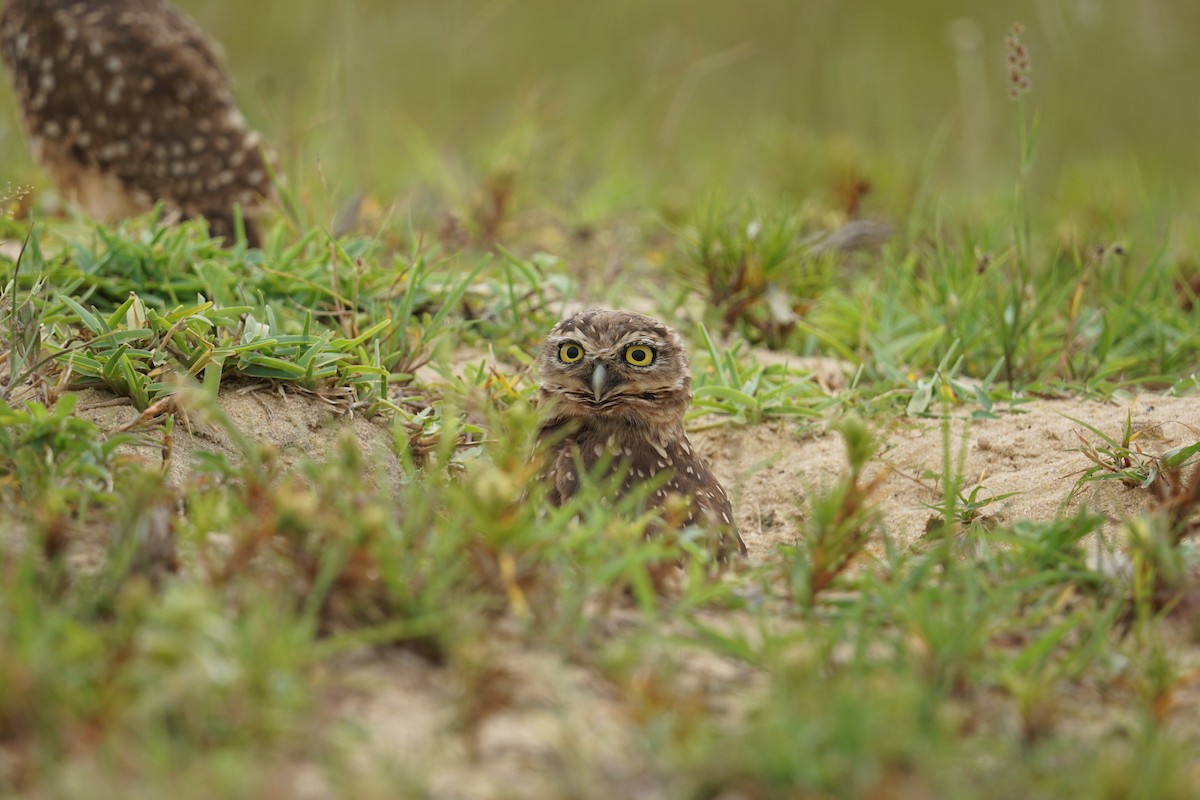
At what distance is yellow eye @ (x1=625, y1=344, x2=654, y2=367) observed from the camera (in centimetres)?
357

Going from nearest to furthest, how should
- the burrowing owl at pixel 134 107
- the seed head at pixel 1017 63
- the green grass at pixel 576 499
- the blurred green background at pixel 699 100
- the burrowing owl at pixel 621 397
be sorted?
1. the green grass at pixel 576 499
2. the burrowing owl at pixel 621 397
3. the seed head at pixel 1017 63
4. the burrowing owl at pixel 134 107
5. the blurred green background at pixel 699 100

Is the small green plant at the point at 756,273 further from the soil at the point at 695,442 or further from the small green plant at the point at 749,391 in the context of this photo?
the soil at the point at 695,442

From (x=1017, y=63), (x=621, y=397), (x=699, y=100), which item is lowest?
(x=621, y=397)

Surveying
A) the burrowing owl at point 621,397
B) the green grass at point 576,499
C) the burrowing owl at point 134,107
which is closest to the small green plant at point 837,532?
the green grass at point 576,499

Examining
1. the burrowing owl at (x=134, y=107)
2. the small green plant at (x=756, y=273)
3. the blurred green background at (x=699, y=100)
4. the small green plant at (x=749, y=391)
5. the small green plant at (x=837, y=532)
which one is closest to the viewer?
the small green plant at (x=837, y=532)

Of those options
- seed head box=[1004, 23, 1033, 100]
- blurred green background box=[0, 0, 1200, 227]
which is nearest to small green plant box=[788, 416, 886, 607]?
seed head box=[1004, 23, 1033, 100]

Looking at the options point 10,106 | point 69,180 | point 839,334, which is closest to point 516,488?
point 839,334

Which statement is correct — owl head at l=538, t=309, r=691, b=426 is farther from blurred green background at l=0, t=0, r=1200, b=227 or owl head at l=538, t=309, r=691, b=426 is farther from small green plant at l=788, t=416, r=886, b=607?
blurred green background at l=0, t=0, r=1200, b=227

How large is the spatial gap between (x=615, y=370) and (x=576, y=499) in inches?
45.9

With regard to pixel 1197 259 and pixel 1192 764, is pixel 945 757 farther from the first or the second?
pixel 1197 259

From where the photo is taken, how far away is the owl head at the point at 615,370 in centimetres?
355

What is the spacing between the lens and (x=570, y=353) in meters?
3.59

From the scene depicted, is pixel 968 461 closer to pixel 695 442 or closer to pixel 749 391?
pixel 749 391

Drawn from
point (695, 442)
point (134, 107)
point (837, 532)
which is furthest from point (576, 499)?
point (134, 107)
